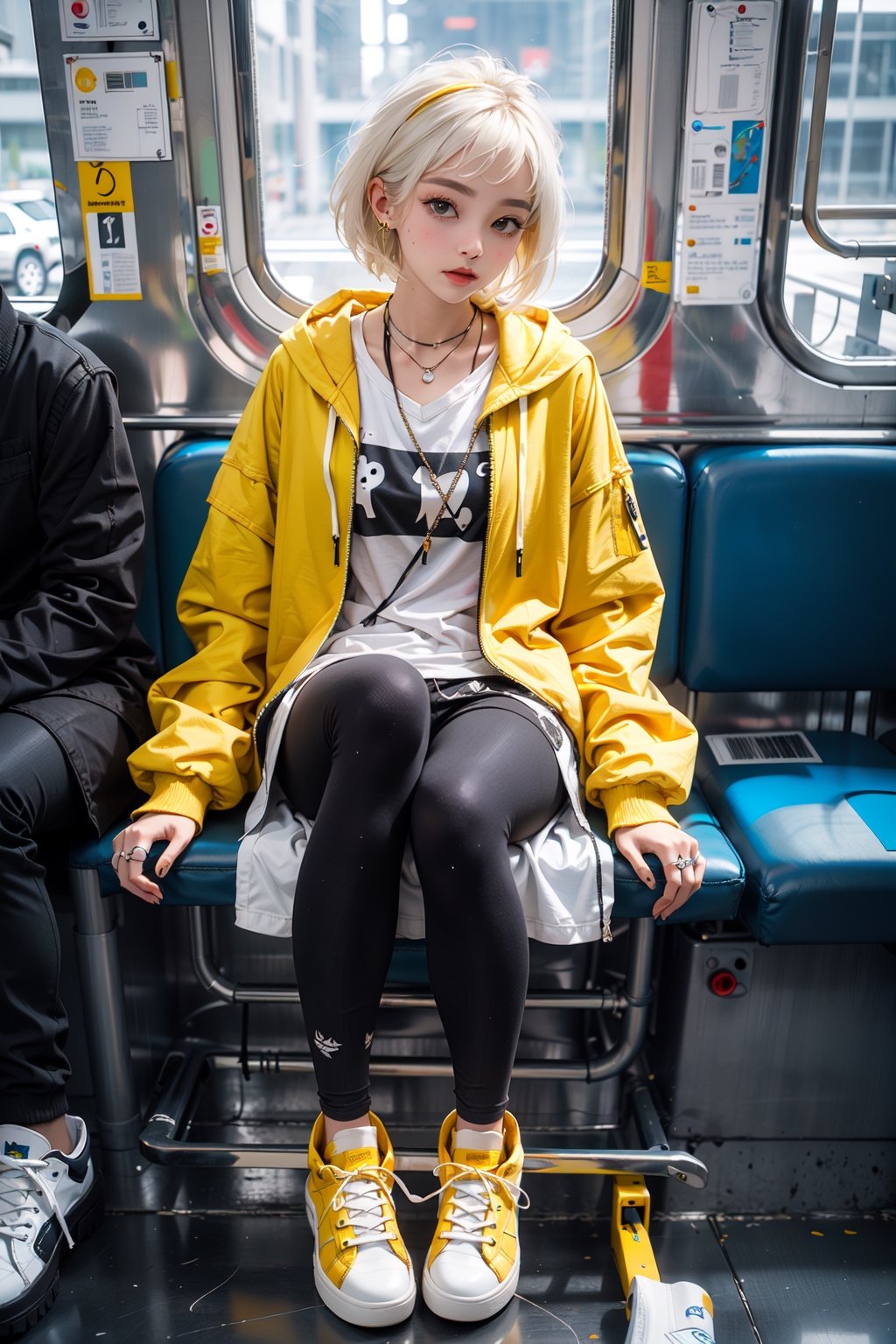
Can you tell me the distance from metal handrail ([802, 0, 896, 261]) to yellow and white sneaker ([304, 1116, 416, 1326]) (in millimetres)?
1953

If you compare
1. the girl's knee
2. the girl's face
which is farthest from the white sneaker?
the girl's face

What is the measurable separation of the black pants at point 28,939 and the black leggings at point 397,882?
430mm

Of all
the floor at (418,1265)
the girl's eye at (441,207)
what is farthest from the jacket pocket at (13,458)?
the floor at (418,1265)

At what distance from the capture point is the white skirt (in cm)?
185

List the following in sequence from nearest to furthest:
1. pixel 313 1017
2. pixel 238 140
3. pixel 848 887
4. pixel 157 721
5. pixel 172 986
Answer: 1. pixel 313 1017
2. pixel 848 887
3. pixel 157 721
4. pixel 238 140
5. pixel 172 986

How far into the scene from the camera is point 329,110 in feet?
7.82

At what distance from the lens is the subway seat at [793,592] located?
7.67 feet

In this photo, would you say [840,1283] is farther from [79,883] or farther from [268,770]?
[79,883]

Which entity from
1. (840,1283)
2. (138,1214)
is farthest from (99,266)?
(840,1283)

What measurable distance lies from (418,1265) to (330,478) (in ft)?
4.56

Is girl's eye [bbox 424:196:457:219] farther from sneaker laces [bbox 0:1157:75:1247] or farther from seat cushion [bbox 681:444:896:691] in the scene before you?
sneaker laces [bbox 0:1157:75:1247]

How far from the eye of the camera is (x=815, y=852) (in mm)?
1965

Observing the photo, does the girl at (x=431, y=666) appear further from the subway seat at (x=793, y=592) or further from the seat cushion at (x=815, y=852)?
the subway seat at (x=793, y=592)

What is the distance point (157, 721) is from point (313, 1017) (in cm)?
64
